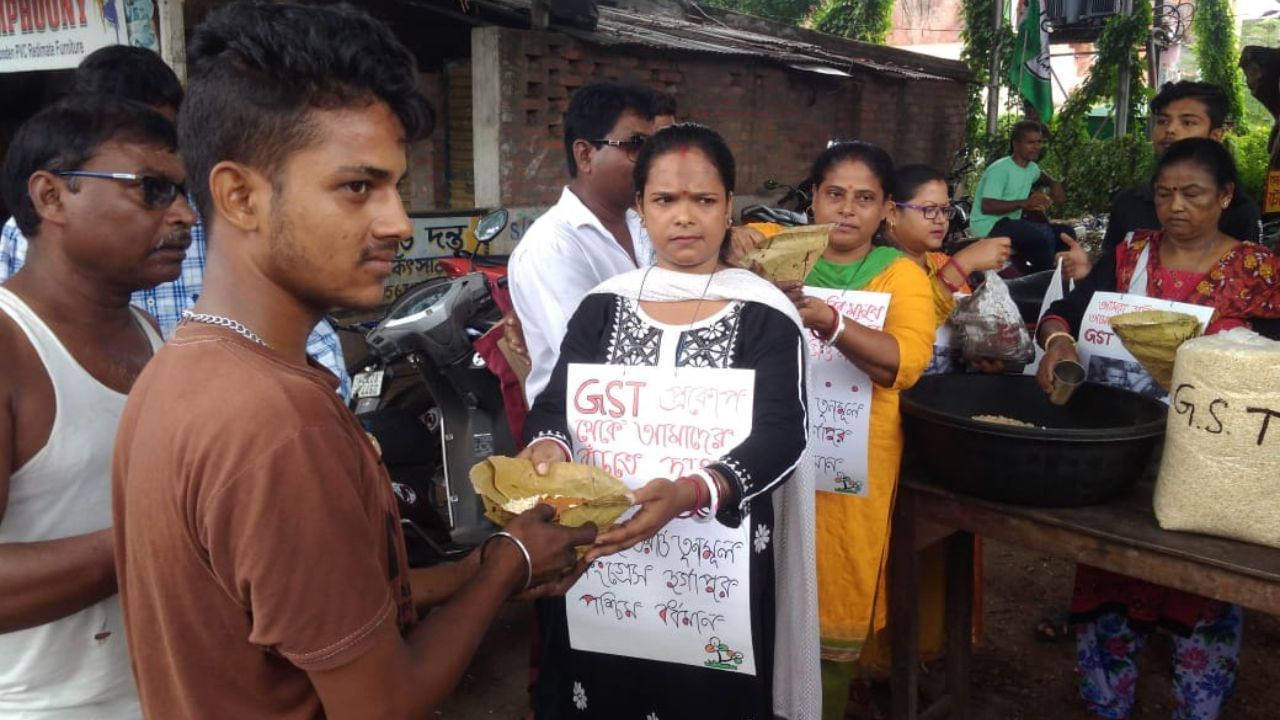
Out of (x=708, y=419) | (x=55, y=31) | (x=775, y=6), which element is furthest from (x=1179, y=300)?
(x=775, y=6)

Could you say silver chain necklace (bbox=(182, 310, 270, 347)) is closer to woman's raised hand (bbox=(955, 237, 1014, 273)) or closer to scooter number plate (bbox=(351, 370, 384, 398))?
woman's raised hand (bbox=(955, 237, 1014, 273))

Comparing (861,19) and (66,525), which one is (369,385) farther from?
(861,19)

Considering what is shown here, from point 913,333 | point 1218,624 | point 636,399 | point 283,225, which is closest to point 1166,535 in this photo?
point 913,333

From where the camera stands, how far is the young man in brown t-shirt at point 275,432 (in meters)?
A: 0.99

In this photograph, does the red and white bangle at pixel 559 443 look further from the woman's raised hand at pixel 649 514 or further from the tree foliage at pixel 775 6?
the tree foliage at pixel 775 6

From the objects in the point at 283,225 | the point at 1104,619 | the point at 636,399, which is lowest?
the point at 1104,619

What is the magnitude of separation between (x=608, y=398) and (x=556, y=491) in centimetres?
41

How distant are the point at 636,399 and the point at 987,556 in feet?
10.3

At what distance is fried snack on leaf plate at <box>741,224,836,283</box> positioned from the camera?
2.25 meters

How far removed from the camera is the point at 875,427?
2648mm

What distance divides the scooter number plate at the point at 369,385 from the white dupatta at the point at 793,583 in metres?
2.03

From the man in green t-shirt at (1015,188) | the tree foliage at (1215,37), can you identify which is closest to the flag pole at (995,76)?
the man in green t-shirt at (1015,188)

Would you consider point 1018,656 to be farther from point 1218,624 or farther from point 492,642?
point 492,642

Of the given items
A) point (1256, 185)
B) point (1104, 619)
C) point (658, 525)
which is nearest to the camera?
point (658, 525)
